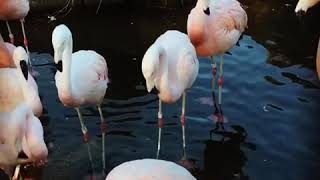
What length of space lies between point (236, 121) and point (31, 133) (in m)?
2.16

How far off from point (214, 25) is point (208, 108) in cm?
87

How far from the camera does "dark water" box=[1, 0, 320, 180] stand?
16.0 ft

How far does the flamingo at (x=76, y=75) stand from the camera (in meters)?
4.45

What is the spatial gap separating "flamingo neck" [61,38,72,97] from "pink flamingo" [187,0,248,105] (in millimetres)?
1394

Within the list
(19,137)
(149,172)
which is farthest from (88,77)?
(149,172)

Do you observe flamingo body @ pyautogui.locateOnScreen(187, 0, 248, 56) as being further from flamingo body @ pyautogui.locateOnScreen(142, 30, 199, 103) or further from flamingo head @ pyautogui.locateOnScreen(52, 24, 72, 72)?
flamingo head @ pyautogui.locateOnScreen(52, 24, 72, 72)

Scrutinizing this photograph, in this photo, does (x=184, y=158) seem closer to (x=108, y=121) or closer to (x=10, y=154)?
(x=108, y=121)

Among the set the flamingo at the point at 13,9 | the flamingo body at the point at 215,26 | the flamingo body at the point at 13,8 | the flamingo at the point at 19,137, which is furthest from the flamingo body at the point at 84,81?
the flamingo body at the point at 13,8

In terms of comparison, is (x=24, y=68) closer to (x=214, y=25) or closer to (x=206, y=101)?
(x=214, y=25)

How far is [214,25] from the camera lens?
545cm

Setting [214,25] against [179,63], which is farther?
[214,25]

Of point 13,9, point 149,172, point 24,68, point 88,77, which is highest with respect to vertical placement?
point 13,9

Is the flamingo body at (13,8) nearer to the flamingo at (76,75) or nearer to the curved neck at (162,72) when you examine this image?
the flamingo at (76,75)

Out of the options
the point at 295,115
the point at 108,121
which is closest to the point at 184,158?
the point at 108,121
